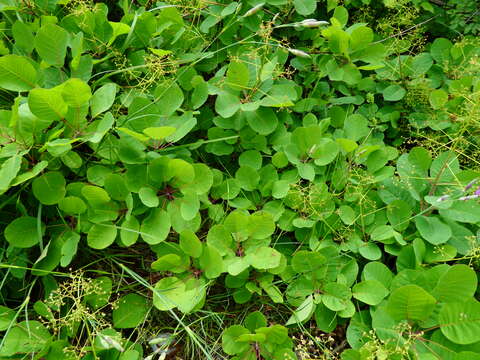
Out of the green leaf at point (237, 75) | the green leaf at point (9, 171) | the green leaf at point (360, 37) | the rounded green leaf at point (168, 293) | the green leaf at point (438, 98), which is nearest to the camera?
the green leaf at point (9, 171)

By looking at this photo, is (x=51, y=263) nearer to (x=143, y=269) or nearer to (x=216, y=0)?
(x=143, y=269)

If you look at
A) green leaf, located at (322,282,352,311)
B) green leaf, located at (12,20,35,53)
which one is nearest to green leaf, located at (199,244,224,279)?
green leaf, located at (322,282,352,311)

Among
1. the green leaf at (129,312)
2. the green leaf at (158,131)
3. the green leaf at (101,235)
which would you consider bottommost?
the green leaf at (129,312)

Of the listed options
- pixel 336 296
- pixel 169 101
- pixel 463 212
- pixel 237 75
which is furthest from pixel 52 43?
pixel 463 212

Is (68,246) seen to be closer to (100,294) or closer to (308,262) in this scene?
(100,294)

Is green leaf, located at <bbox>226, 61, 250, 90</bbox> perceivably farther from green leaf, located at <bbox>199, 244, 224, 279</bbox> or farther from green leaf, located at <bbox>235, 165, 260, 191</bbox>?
green leaf, located at <bbox>199, 244, 224, 279</bbox>

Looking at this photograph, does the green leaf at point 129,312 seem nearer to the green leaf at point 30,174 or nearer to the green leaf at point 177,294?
the green leaf at point 177,294

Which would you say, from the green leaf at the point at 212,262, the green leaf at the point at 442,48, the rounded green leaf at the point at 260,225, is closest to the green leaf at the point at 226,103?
the rounded green leaf at the point at 260,225
